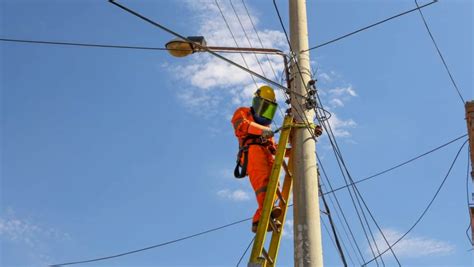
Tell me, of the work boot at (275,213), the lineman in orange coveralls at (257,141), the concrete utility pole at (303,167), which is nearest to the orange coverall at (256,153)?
the lineman in orange coveralls at (257,141)

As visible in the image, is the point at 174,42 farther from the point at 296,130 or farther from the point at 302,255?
the point at 302,255

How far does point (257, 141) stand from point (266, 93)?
2.31 ft

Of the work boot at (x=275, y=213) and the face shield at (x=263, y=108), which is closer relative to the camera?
the work boot at (x=275, y=213)

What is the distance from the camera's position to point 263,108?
7742mm

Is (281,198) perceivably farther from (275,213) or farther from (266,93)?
(266,93)

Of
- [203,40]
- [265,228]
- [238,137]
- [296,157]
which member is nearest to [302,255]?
[265,228]

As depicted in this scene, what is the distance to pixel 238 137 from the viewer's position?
7656 mm

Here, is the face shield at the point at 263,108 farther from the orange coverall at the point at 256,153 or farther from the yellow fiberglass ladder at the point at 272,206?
the yellow fiberglass ladder at the point at 272,206

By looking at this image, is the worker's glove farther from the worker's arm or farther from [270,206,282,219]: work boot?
[270,206,282,219]: work boot

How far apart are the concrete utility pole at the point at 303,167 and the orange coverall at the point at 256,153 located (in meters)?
0.36

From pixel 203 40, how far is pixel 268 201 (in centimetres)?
186

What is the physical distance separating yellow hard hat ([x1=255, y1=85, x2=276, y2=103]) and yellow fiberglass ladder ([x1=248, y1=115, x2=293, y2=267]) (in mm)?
571

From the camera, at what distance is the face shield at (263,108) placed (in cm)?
773

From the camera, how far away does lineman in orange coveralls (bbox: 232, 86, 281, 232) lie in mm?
7082
